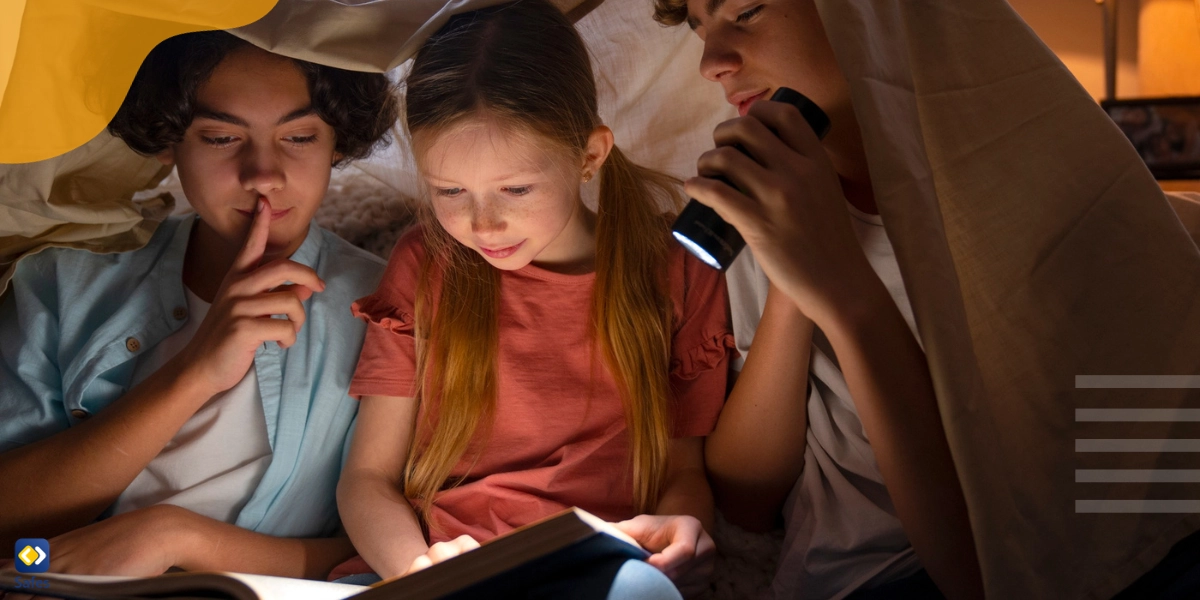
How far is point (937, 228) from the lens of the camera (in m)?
0.62

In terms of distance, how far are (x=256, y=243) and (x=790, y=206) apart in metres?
0.54

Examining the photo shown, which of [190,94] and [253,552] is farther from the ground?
[190,94]

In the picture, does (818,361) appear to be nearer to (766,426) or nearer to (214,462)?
(766,426)

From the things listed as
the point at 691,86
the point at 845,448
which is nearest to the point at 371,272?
the point at 691,86

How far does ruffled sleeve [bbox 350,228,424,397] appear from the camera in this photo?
927 mm

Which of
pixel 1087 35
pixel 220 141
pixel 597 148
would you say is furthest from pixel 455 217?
pixel 1087 35

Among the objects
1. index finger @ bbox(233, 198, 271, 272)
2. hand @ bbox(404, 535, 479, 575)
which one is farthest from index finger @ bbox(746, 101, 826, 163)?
index finger @ bbox(233, 198, 271, 272)

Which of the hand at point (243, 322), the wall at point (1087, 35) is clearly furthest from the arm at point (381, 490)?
the wall at point (1087, 35)

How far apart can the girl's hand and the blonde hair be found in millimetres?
219

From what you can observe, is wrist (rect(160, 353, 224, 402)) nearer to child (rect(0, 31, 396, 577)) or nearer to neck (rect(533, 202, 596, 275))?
child (rect(0, 31, 396, 577))

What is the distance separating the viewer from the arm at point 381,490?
2.77 feet

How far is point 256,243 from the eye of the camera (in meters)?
0.91

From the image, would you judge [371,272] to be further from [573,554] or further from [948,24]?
[948,24]

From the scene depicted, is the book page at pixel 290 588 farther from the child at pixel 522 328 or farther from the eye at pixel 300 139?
the eye at pixel 300 139
